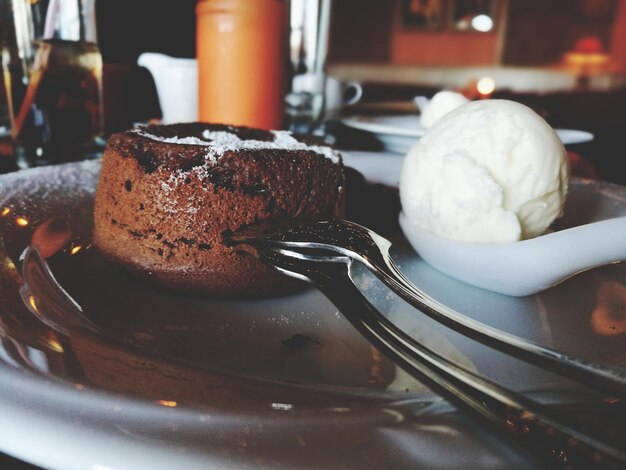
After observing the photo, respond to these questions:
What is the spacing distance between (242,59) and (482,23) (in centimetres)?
735

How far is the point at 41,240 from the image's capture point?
615 mm

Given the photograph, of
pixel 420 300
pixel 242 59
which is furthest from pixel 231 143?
pixel 242 59

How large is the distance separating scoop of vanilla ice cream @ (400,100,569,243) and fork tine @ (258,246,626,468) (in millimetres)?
237

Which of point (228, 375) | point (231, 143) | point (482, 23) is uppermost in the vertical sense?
point (482, 23)

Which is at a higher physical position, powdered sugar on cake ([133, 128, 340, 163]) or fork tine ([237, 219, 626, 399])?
powdered sugar on cake ([133, 128, 340, 163])

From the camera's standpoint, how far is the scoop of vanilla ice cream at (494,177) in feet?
2.01

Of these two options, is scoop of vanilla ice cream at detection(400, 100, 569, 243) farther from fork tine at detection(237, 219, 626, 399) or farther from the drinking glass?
the drinking glass

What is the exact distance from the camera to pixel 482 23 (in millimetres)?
7523

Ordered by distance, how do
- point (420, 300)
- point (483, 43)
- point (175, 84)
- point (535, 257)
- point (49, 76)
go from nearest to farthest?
point (420, 300)
point (535, 257)
point (49, 76)
point (175, 84)
point (483, 43)

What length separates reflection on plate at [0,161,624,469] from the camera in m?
0.27

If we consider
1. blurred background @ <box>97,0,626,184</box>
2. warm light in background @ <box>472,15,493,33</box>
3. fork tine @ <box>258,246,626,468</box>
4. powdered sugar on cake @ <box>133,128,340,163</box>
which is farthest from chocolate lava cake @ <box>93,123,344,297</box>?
warm light in background @ <box>472,15,493,33</box>

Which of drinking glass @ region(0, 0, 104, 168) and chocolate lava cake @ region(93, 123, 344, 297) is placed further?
drinking glass @ region(0, 0, 104, 168)

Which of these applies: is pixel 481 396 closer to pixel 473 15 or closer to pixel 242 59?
pixel 242 59

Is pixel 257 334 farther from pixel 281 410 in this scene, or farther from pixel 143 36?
pixel 143 36
